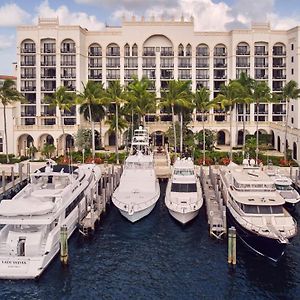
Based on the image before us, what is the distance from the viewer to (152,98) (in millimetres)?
83188

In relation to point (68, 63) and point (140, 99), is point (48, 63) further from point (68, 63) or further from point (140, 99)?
point (140, 99)

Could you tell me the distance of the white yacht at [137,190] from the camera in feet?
155

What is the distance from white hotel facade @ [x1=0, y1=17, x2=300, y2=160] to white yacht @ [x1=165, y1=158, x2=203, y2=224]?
3955 centimetres

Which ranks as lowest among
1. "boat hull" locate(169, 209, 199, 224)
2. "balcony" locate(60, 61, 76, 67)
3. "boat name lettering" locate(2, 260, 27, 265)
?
"boat name lettering" locate(2, 260, 27, 265)

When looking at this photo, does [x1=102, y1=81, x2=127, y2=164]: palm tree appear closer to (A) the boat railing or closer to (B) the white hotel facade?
(B) the white hotel facade

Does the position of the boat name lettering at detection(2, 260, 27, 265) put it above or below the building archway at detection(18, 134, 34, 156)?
below

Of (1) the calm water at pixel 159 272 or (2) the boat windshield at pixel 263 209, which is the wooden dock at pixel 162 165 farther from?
(2) the boat windshield at pixel 263 209

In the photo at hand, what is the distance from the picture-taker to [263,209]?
4122 centimetres

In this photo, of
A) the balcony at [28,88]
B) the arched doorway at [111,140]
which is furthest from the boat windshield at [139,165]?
the balcony at [28,88]

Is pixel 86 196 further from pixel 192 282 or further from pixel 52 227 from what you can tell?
pixel 192 282

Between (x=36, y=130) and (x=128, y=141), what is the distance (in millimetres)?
17592

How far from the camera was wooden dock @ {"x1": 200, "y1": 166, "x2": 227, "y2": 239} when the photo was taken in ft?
140

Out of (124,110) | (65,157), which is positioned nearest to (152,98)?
(124,110)

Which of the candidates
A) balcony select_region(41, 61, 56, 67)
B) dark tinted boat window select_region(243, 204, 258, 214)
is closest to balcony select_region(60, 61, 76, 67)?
balcony select_region(41, 61, 56, 67)
